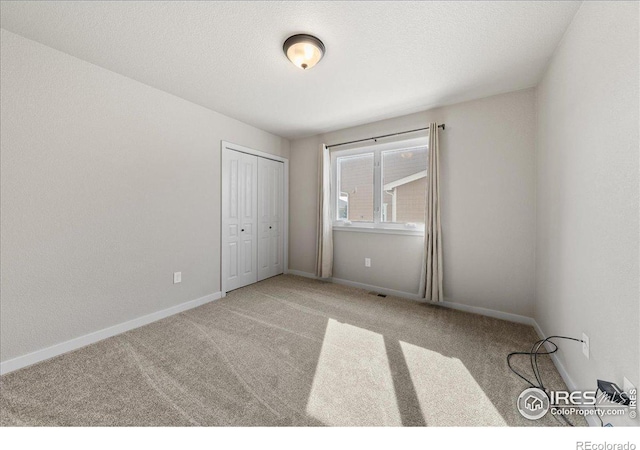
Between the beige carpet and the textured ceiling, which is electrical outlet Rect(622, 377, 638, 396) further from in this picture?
the textured ceiling


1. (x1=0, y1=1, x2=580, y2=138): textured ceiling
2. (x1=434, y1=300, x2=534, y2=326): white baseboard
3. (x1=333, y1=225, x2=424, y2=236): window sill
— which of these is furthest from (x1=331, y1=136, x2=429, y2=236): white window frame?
(x1=434, y1=300, x2=534, y2=326): white baseboard

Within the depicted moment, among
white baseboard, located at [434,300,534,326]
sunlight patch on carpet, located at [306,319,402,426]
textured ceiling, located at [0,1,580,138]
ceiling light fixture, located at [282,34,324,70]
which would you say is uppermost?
textured ceiling, located at [0,1,580,138]

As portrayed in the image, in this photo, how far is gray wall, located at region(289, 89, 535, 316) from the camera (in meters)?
2.64

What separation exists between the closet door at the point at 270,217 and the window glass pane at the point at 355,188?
1.12 metres

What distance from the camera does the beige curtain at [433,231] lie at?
10.0 feet

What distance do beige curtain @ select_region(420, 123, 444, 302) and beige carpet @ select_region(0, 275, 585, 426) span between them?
400mm

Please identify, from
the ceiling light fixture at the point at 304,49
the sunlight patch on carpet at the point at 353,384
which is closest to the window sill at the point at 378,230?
the sunlight patch on carpet at the point at 353,384

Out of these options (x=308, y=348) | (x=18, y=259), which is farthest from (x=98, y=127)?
(x=308, y=348)

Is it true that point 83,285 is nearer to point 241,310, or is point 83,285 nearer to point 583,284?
point 241,310

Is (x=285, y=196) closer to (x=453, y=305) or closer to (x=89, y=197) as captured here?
(x=89, y=197)

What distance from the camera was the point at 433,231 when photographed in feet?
10.1

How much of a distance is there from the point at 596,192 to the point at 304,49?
6.87 ft

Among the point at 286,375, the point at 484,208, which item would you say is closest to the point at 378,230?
the point at 484,208

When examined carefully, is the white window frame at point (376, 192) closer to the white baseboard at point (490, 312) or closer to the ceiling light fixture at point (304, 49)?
the white baseboard at point (490, 312)
